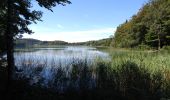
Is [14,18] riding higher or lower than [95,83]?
higher

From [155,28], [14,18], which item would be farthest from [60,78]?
[155,28]

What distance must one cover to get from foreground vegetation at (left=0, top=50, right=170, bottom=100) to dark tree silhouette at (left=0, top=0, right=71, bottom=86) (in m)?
0.86

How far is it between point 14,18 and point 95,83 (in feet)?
12.1

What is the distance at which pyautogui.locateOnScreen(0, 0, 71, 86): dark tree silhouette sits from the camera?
876 cm

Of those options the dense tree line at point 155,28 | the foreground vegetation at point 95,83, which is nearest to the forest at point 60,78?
the foreground vegetation at point 95,83

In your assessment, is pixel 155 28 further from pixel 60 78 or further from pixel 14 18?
pixel 14 18

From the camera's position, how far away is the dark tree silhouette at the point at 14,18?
345 inches

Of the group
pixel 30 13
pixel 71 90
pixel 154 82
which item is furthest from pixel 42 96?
pixel 154 82

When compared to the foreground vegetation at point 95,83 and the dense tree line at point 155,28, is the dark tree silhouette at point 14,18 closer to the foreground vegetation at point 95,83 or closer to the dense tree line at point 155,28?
the foreground vegetation at point 95,83

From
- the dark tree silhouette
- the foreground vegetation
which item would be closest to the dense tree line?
the foreground vegetation

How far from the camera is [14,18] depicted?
891cm

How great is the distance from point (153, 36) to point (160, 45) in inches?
88.7

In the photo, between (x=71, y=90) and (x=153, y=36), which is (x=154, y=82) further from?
(x=153, y=36)

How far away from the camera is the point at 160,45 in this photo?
54.7m
